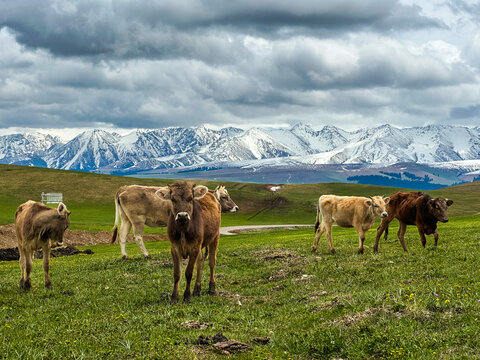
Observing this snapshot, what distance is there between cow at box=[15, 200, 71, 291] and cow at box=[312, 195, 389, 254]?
15796 millimetres

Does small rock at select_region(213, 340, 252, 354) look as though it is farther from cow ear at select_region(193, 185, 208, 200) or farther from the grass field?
cow ear at select_region(193, 185, 208, 200)

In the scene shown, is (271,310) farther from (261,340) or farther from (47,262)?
(47,262)

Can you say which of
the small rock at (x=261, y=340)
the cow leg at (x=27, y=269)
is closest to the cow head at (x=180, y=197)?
the small rock at (x=261, y=340)

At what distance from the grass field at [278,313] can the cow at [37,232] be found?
1.01 meters

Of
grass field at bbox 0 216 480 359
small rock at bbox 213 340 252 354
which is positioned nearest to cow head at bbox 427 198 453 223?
grass field at bbox 0 216 480 359

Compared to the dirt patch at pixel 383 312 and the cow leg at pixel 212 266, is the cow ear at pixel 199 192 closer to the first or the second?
the cow leg at pixel 212 266

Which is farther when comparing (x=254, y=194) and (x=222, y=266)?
(x=254, y=194)

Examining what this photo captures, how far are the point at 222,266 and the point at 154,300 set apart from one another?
33.0 ft

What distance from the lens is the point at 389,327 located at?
428 inches

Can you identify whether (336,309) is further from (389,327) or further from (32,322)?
(32,322)

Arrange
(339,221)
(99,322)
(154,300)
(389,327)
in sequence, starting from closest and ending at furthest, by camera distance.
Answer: (389,327), (99,322), (154,300), (339,221)

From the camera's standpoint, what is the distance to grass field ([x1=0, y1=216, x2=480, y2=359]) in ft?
Answer: 34.3

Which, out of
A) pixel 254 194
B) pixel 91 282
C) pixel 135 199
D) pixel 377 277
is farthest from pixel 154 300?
pixel 254 194

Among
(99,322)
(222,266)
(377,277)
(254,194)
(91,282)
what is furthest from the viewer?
(254,194)
